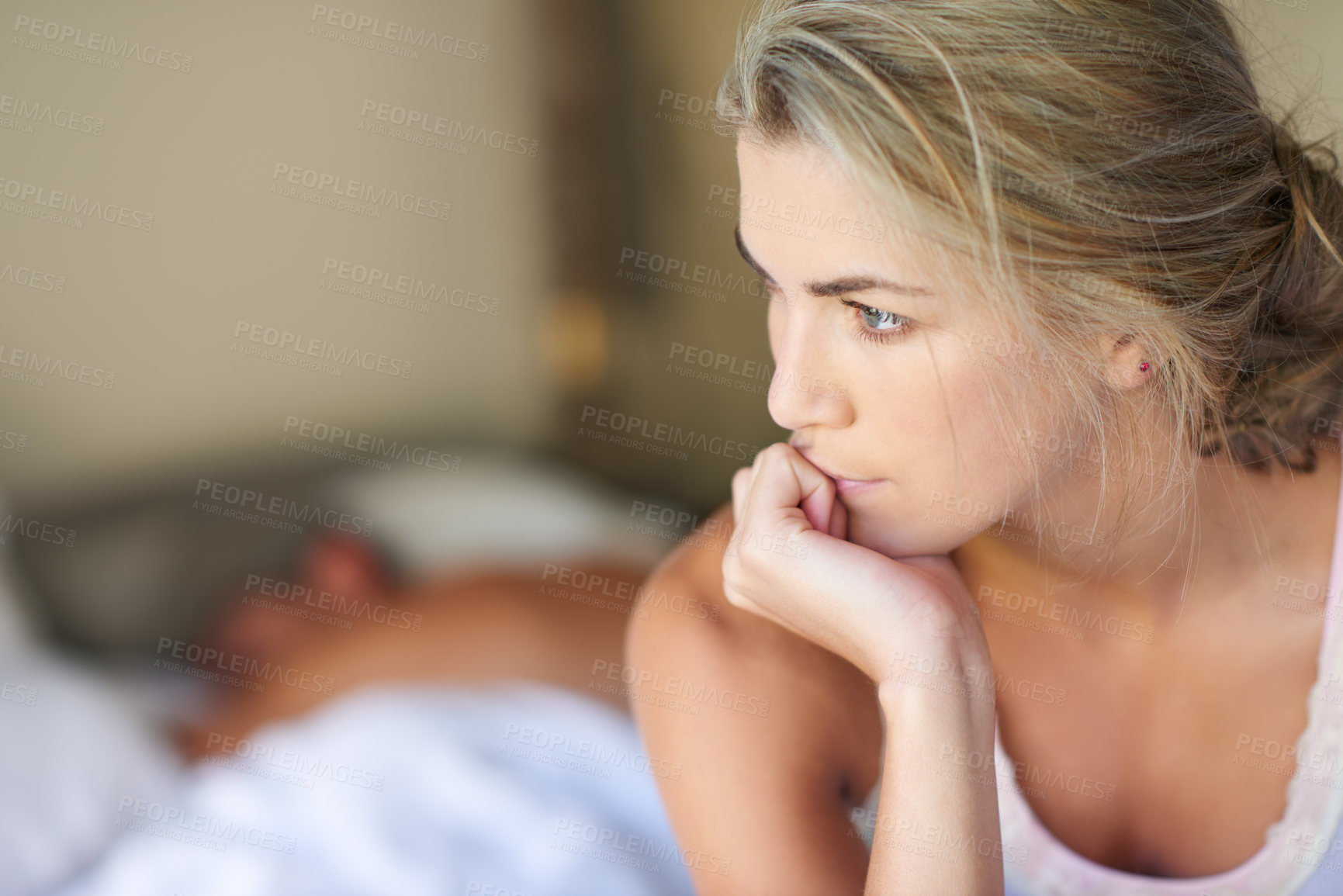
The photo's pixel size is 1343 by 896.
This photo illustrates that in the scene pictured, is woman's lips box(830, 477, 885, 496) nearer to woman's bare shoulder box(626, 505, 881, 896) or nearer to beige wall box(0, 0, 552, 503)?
woman's bare shoulder box(626, 505, 881, 896)

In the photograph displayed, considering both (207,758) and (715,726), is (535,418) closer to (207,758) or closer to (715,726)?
(207,758)

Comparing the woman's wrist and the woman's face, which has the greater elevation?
the woman's face

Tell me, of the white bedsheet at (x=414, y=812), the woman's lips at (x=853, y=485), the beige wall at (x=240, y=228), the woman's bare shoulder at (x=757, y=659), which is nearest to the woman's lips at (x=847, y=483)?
the woman's lips at (x=853, y=485)

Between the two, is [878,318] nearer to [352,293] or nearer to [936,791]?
[936,791]

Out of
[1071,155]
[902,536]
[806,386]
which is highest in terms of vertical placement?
[1071,155]

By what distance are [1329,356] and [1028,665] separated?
507 millimetres

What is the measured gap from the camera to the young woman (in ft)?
2.23

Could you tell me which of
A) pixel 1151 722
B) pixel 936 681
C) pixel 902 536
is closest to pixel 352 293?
pixel 902 536

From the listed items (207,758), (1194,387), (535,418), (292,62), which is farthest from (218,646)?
(1194,387)

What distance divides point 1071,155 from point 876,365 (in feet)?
0.75

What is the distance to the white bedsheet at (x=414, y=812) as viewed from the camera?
111cm

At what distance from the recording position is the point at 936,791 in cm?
69

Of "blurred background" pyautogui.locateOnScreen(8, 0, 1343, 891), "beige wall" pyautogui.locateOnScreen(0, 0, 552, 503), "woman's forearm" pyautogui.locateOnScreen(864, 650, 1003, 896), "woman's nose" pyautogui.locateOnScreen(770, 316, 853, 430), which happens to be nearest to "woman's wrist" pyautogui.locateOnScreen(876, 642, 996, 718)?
"woman's forearm" pyautogui.locateOnScreen(864, 650, 1003, 896)

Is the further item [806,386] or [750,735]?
[750,735]
